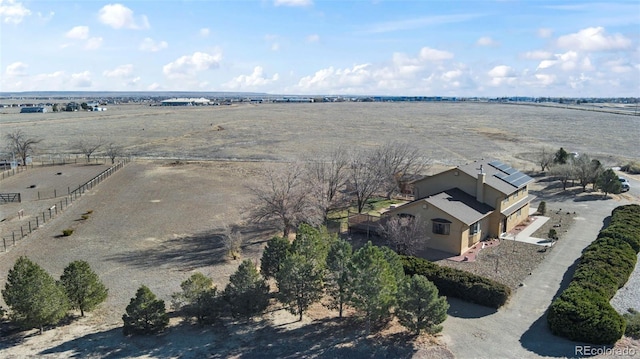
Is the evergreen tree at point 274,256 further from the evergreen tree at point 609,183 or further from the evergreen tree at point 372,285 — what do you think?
the evergreen tree at point 609,183

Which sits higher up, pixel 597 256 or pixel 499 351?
pixel 597 256

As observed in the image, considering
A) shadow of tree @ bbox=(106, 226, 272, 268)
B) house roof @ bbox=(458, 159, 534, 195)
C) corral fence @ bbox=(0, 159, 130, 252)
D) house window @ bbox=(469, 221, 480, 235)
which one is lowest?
shadow of tree @ bbox=(106, 226, 272, 268)

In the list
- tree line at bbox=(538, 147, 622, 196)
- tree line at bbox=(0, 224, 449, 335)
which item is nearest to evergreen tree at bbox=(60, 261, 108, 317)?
tree line at bbox=(0, 224, 449, 335)

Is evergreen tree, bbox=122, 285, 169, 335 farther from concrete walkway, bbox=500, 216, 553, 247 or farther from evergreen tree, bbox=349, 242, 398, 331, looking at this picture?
concrete walkway, bbox=500, 216, 553, 247

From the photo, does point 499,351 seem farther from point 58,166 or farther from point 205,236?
point 58,166

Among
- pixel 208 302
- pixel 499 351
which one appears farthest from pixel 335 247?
pixel 499 351

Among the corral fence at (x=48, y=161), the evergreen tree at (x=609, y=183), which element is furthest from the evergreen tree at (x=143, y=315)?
the corral fence at (x=48, y=161)
